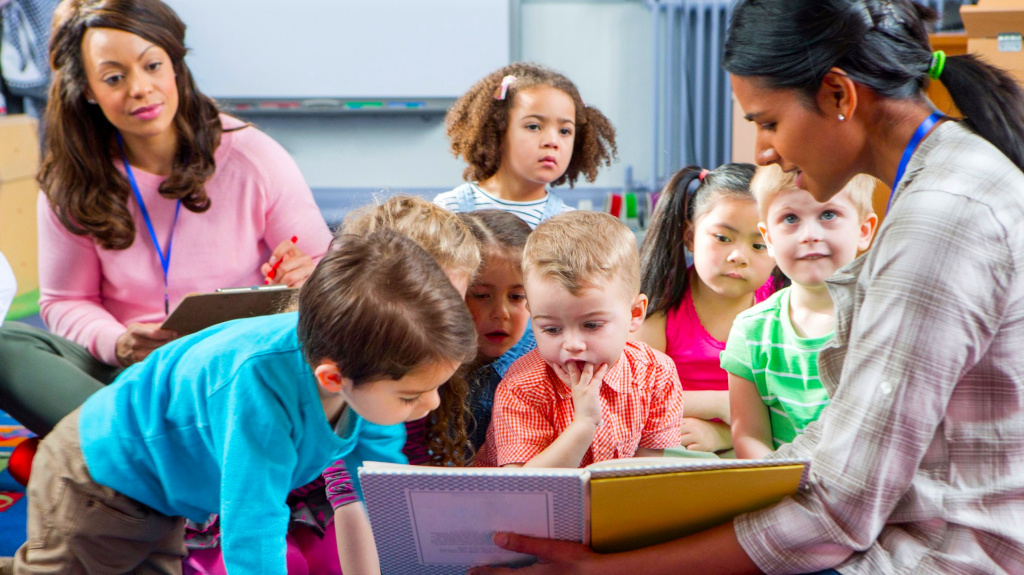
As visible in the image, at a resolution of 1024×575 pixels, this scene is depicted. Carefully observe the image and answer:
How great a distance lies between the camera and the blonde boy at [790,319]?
1438 millimetres

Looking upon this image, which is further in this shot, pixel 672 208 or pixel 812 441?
pixel 672 208

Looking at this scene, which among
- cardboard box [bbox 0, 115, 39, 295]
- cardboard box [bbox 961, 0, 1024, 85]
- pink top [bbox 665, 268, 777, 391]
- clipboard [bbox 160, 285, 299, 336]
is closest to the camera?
clipboard [bbox 160, 285, 299, 336]

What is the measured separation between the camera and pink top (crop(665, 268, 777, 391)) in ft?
5.85

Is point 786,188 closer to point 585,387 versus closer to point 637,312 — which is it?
point 637,312

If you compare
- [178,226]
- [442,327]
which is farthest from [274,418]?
[178,226]

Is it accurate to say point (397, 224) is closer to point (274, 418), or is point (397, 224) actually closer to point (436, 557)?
point (274, 418)

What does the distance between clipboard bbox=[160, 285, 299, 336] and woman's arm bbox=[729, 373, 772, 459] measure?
776 mm

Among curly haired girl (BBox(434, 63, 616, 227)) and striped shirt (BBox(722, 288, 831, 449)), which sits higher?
curly haired girl (BBox(434, 63, 616, 227))

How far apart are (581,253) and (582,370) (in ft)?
0.58

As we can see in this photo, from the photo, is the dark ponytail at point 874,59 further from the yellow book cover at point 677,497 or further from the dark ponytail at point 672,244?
the dark ponytail at point 672,244

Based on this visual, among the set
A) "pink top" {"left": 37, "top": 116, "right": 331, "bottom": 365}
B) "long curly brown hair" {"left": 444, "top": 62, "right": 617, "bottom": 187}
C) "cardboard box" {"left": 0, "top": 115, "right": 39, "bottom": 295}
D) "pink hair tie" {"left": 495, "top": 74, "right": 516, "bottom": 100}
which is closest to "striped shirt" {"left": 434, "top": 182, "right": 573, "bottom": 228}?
"long curly brown hair" {"left": 444, "top": 62, "right": 617, "bottom": 187}

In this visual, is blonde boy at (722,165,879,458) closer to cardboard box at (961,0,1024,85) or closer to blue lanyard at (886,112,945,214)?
blue lanyard at (886,112,945,214)

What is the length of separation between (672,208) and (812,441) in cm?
76

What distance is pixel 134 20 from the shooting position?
6.31ft
